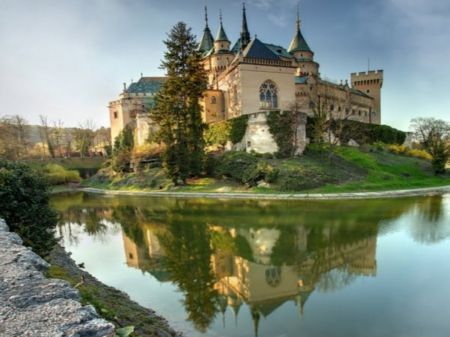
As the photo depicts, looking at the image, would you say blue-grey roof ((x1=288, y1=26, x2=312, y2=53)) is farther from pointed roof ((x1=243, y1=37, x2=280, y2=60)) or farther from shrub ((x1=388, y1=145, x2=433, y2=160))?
shrub ((x1=388, y1=145, x2=433, y2=160))

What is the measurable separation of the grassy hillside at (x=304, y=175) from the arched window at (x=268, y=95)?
7.54 meters

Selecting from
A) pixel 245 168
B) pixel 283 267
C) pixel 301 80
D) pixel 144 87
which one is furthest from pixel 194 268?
pixel 144 87

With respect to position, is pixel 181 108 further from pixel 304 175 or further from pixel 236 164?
pixel 304 175

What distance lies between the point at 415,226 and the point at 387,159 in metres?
24.2

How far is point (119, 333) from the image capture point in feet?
10.8

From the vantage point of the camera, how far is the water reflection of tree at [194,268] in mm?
7141

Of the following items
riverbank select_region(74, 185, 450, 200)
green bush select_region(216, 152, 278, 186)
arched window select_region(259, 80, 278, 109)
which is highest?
arched window select_region(259, 80, 278, 109)

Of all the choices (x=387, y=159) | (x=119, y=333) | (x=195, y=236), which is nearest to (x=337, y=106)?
(x=387, y=159)

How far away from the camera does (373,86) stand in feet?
189

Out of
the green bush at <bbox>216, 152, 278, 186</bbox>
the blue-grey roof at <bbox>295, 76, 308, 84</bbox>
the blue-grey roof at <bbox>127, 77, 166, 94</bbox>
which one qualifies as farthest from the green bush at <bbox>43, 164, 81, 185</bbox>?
the blue-grey roof at <bbox>295, 76, 308, 84</bbox>

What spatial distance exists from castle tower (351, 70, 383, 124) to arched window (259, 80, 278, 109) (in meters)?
28.4

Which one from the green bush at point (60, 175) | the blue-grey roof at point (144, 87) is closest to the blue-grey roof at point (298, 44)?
the blue-grey roof at point (144, 87)

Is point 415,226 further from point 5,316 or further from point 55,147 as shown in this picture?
point 55,147

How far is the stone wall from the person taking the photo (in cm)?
285
